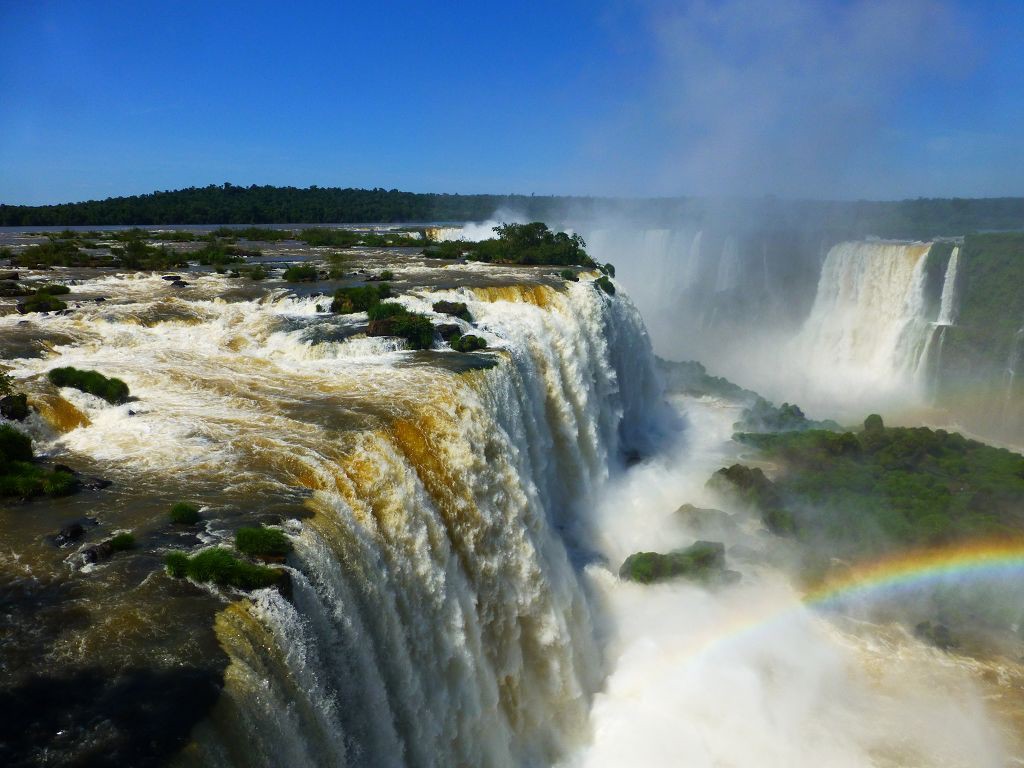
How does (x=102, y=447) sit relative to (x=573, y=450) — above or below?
above

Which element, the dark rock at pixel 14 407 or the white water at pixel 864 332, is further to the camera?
the white water at pixel 864 332

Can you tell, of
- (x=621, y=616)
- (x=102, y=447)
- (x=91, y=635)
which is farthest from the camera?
(x=621, y=616)

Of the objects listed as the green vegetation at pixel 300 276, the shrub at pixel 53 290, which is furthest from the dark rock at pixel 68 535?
the green vegetation at pixel 300 276

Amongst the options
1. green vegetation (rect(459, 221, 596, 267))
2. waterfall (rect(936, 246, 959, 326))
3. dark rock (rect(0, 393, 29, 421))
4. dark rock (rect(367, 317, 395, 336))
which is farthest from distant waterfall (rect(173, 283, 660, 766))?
waterfall (rect(936, 246, 959, 326))

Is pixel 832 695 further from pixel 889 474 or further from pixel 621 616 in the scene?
pixel 889 474

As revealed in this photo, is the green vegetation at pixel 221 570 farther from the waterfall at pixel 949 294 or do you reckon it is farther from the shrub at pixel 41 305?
the waterfall at pixel 949 294

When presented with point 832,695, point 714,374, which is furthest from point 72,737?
point 714,374

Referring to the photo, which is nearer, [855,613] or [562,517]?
[855,613]
